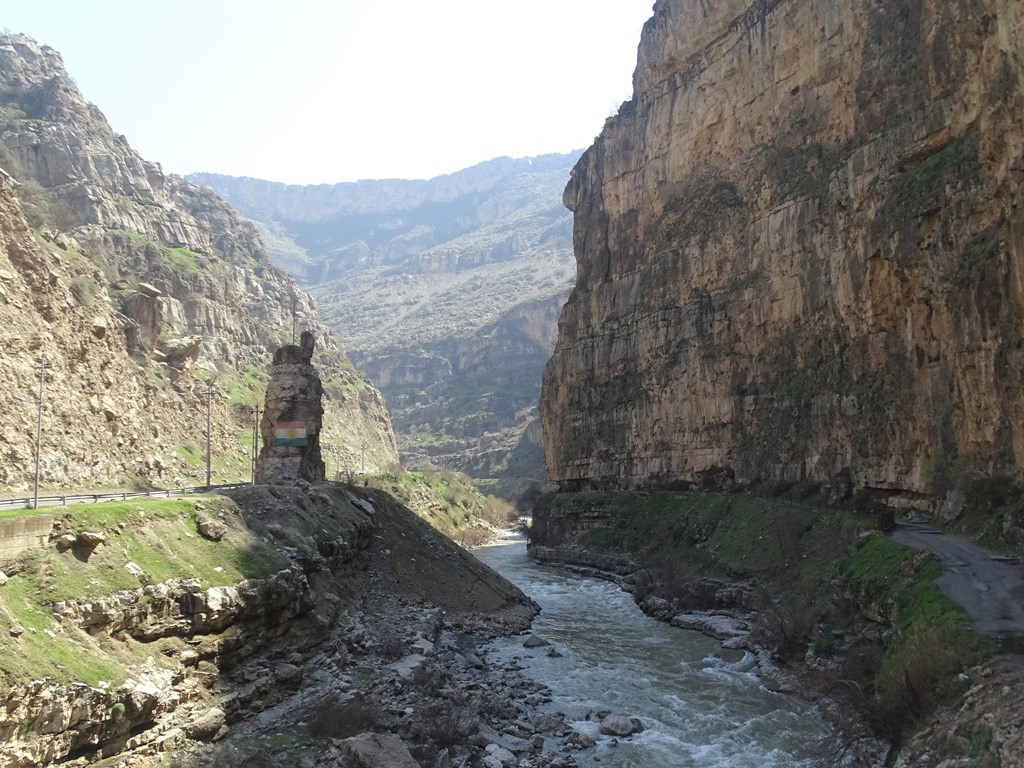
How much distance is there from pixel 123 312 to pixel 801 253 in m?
65.5

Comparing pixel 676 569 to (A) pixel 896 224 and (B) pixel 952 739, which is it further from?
(B) pixel 952 739

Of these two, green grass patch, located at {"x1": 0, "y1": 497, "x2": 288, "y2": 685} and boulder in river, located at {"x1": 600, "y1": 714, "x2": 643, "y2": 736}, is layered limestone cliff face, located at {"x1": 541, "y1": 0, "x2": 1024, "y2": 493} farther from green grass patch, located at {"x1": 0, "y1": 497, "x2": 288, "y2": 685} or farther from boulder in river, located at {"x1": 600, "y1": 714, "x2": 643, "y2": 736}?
green grass patch, located at {"x1": 0, "y1": 497, "x2": 288, "y2": 685}

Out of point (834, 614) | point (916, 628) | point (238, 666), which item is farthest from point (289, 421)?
point (916, 628)

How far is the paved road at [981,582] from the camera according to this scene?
19.0 meters

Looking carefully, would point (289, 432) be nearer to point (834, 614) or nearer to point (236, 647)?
point (236, 647)

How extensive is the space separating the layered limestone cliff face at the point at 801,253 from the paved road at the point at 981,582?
3692mm

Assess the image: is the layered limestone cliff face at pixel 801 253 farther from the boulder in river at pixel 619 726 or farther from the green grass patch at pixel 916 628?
the boulder in river at pixel 619 726

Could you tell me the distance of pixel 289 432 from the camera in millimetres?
40250

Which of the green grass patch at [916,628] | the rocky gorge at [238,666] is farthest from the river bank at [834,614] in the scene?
the rocky gorge at [238,666]

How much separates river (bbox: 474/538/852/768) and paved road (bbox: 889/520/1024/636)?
501 cm

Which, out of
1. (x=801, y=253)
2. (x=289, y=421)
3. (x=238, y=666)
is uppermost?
(x=801, y=253)

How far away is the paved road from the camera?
62.4 feet

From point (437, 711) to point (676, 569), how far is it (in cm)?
3109

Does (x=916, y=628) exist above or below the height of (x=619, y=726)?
above
